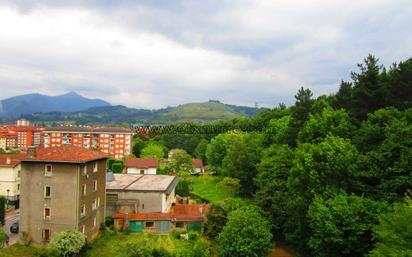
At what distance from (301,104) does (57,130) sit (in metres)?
91.5

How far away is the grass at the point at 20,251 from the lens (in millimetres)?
29219

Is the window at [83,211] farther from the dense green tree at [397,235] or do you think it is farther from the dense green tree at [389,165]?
the dense green tree at [397,235]

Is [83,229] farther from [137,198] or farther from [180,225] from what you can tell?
[137,198]

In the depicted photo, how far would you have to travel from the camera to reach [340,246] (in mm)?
24719

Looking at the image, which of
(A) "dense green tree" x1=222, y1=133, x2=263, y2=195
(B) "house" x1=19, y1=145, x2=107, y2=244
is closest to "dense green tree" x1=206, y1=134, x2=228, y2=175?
(A) "dense green tree" x1=222, y1=133, x2=263, y2=195

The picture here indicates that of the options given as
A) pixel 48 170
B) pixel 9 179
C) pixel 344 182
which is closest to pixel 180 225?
pixel 48 170

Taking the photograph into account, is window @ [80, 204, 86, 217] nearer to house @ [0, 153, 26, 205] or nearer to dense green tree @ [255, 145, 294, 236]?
dense green tree @ [255, 145, 294, 236]

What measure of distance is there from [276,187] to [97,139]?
282ft

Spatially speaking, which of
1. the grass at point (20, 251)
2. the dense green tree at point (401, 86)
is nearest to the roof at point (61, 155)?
the grass at point (20, 251)

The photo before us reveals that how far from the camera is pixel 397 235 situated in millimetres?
18484

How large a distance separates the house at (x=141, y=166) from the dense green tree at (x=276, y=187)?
1445 inches

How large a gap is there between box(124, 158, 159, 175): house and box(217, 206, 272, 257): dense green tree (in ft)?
153

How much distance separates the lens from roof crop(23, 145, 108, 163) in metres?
32.0

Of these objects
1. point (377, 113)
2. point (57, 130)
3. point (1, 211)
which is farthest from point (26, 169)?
point (57, 130)
